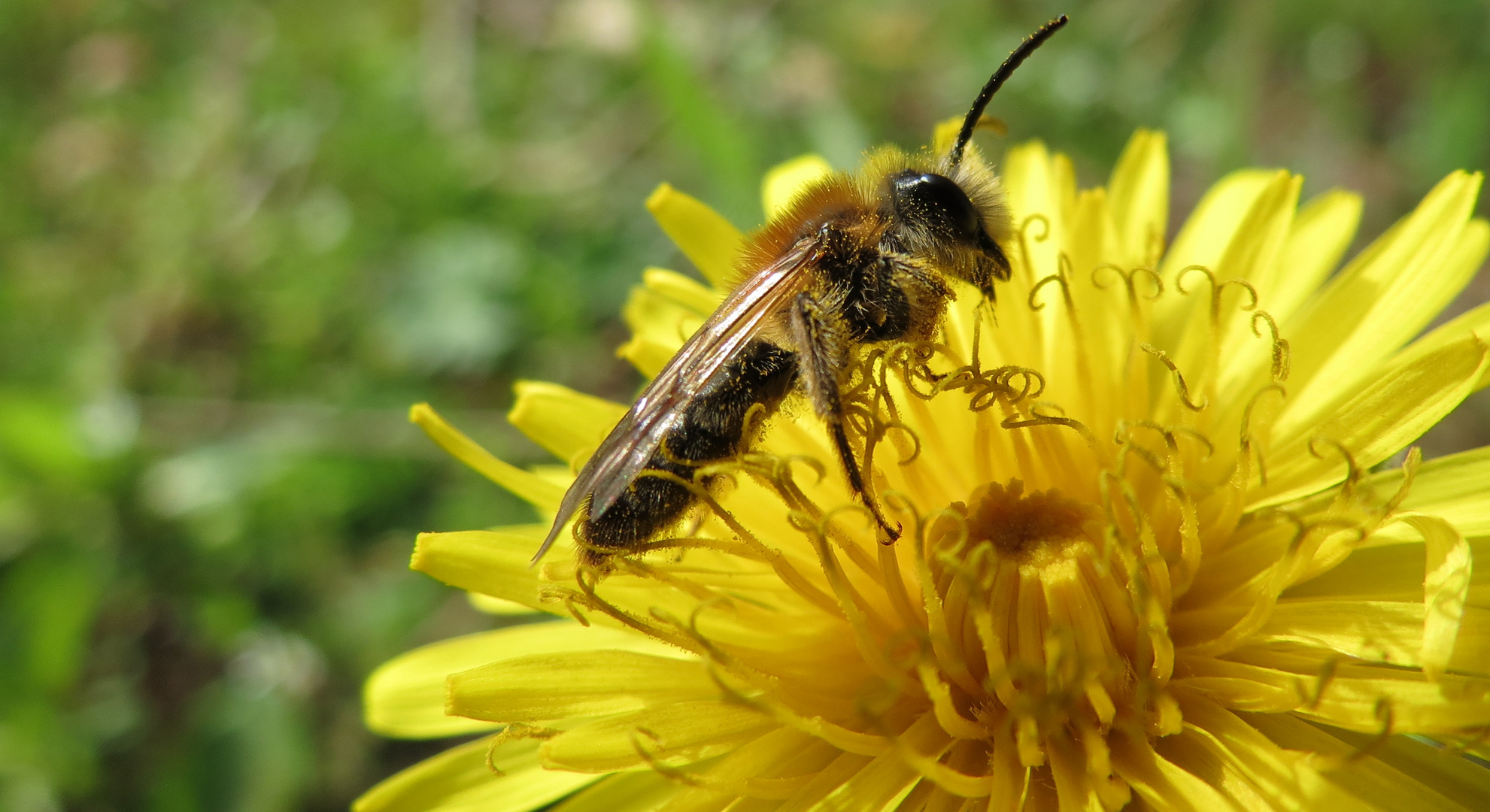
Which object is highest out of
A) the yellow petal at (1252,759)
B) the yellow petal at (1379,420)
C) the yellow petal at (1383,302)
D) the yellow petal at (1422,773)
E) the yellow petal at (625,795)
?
the yellow petal at (625,795)

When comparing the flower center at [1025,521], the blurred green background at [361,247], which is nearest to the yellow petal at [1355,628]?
the flower center at [1025,521]

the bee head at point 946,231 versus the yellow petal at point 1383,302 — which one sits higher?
the bee head at point 946,231

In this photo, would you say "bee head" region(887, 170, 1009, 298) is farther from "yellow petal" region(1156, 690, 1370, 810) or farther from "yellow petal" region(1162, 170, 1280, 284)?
"yellow petal" region(1156, 690, 1370, 810)

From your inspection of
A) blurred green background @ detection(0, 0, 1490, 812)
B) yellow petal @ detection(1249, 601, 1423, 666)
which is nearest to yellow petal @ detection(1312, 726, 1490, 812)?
yellow petal @ detection(1249, 601, 1423, 666)

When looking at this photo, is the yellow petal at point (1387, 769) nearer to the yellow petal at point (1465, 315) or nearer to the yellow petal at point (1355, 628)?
the yellow petal at point (1355, 628)

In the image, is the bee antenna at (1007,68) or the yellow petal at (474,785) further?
the yellow petal at (474,785)

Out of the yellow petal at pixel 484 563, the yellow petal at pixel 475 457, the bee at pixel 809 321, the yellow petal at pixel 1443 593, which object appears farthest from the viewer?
the yellow petal at pixel 475 457

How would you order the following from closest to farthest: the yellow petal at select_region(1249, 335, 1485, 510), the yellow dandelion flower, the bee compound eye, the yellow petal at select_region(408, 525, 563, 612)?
1. the yellow dandelion flower
2. the yellow petal at select_region(1249, 335, 1485, 510)
3. the bee compound eye
4. the yellow petal at select_region(408, 525, 563, 612)

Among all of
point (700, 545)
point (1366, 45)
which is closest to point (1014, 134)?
point (1366, 45)
